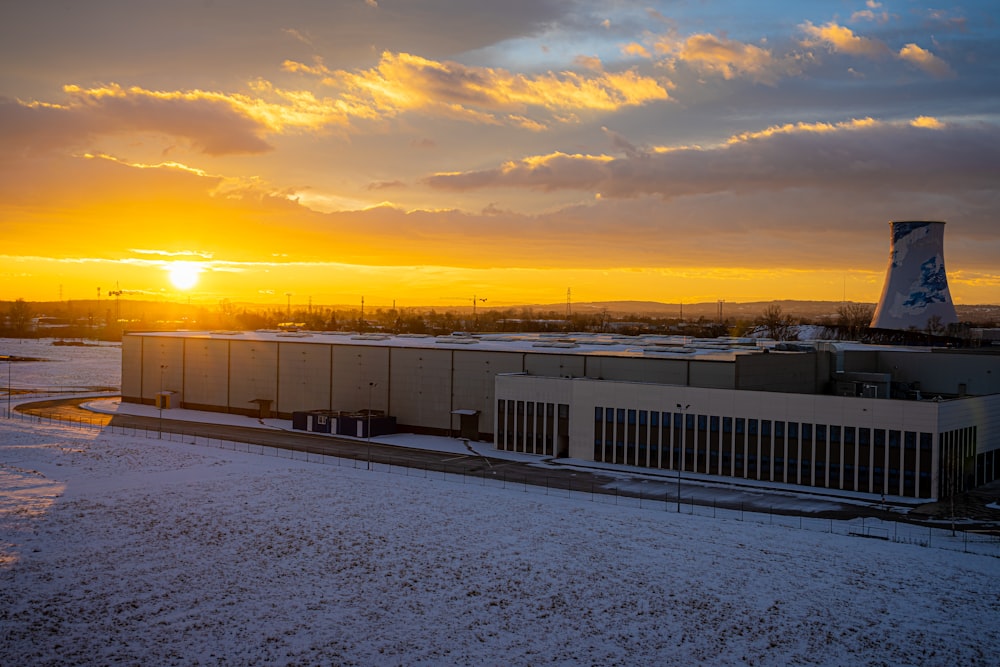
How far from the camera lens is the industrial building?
54.8m

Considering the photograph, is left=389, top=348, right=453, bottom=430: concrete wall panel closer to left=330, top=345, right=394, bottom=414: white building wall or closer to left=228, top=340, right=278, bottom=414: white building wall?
left=330, top=345, right=394, bottom=414: white building wall

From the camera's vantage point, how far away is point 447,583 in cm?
3547

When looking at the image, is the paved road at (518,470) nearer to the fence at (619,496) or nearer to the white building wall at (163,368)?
the fence at (619,496)

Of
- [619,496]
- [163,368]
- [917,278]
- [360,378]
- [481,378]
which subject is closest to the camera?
[619,496]

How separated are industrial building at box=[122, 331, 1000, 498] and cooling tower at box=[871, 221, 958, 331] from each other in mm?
34951

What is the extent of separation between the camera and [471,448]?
235 ft

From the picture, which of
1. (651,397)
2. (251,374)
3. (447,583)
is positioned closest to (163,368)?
(251,374)

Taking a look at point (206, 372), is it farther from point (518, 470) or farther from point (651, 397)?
point (651, 397)

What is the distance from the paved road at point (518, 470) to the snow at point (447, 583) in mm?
4233

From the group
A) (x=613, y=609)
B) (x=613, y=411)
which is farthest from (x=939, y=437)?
(x=613, y=609)

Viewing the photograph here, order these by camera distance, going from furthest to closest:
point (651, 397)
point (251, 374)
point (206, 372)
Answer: point (206, 372) → point (251, 374) → point (651, 397)

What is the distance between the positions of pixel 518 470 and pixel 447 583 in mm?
26414

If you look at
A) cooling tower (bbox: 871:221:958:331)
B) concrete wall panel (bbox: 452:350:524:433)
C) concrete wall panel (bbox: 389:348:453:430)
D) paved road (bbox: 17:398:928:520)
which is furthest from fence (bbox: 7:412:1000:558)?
cooling tower (bbox: 871:221:958:331)

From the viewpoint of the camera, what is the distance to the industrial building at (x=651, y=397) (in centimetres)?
5484
